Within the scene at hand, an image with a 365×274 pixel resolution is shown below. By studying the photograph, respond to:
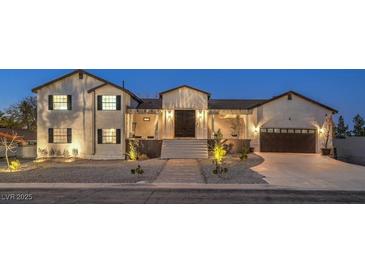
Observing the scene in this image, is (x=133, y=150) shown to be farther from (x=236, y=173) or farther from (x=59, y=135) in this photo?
(x=236, y=173)

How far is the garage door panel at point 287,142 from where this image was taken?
22250 millimetres

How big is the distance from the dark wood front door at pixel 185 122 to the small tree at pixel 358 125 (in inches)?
1129

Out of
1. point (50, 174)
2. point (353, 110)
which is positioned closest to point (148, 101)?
point (50, 174)

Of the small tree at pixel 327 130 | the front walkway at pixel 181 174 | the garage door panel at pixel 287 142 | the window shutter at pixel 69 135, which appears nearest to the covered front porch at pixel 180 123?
the garage door panel at pixel 287 142

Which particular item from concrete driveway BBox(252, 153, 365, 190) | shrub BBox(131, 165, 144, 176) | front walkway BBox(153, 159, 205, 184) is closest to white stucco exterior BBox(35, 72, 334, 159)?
concrete driveway BBox(252, 153, 365, 190)

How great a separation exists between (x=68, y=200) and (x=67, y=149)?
11.9 meters

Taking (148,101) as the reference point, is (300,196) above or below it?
below

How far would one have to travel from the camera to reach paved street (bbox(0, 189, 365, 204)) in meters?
8.66

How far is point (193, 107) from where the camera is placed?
2077cm

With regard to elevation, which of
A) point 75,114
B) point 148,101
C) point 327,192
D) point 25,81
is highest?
point 25,81

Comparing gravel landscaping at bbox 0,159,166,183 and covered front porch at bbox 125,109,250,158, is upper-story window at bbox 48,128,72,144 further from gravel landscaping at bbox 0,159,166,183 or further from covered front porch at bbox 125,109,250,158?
gravel landscaping at bbox 0,159,166,183

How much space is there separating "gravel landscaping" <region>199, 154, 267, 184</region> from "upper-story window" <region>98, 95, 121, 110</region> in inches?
301

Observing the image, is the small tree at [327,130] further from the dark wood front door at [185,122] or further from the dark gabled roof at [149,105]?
the dark gabled roof at [149,105]

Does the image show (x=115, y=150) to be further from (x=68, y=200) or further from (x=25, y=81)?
(x=25, y=81)
